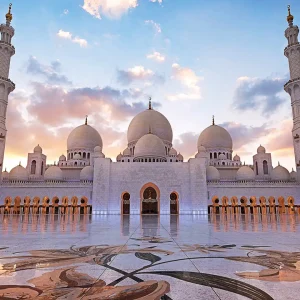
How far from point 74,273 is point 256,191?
2741cm

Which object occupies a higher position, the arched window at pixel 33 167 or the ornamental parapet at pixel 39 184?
the arched window at pixel 33 167

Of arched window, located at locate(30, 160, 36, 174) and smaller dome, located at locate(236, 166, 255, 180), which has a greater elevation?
arched window, located at locate(30, 160, 36, 174)

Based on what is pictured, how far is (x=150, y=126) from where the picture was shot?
110ft

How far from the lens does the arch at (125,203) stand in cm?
2530

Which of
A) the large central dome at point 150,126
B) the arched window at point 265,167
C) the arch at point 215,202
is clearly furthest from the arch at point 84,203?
the arched window at point 265,167

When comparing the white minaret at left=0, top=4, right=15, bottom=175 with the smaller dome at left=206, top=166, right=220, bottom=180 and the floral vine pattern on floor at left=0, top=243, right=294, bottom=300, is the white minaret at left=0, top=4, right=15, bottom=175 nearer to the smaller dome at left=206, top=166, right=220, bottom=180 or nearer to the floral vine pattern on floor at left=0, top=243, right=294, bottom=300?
the smaller dome at left=206, top=166, right=220, bottom=180

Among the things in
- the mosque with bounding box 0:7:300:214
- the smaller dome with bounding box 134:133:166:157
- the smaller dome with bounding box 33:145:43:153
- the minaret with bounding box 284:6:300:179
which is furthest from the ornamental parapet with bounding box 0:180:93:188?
the minaret with bounding box 284:6:300:179

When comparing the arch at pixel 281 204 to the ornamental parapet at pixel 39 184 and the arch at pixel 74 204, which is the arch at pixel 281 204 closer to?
the ornamental parapet at pixel 39 184

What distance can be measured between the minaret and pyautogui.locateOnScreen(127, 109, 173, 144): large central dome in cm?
1409

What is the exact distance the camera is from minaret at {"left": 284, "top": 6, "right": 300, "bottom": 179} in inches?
1043

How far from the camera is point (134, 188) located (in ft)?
82.3

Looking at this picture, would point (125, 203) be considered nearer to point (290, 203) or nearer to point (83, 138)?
point (83, 138)

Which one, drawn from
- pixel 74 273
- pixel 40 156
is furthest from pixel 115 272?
pixel 40 156

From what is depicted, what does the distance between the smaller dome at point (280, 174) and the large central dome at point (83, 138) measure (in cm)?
2199
